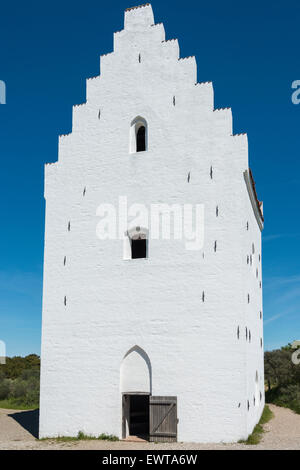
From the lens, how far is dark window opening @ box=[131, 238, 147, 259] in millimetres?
16203

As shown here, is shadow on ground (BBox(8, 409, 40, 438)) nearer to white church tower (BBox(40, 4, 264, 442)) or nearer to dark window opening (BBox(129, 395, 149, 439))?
white church tower (BBox(40, 4, 264, 442))

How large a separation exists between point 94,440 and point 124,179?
27.8 ft

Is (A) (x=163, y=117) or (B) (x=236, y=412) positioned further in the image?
(A) (x=163, y=117)

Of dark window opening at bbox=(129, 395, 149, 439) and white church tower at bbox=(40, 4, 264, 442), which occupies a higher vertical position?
white church tower at bbox=(40, 4, 264, 442)

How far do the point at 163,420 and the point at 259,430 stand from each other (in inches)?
156

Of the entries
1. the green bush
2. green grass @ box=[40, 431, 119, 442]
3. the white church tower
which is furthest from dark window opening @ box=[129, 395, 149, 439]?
the green bush

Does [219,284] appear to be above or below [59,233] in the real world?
below

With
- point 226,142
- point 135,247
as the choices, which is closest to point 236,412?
point 135,247

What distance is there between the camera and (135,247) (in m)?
16.2

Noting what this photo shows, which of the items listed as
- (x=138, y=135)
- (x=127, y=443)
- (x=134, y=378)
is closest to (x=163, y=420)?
(x=127, y=443)

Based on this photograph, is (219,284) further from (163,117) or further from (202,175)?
(163,117)

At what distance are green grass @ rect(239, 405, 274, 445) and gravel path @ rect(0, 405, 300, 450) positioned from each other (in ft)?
0.58

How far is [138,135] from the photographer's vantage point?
53.6 ft
